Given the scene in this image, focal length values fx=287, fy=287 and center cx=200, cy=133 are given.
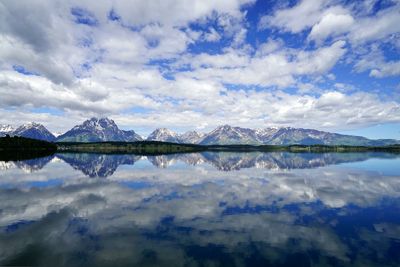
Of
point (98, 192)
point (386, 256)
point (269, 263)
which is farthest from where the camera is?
point (98, 192)

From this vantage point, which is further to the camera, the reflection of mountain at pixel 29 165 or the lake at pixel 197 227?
the reflection of mountain at pixel 29 165

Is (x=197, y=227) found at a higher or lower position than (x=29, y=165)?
lower

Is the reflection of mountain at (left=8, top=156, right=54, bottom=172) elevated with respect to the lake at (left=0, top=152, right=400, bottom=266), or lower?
elevated

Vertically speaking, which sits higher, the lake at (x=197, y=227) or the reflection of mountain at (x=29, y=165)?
the reflection of mountain at (x=29, y=165)

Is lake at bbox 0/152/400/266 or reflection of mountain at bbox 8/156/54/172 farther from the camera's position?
reflection of mountain at bbox 8/156/54/172

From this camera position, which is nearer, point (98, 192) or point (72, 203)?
point (72, 203)

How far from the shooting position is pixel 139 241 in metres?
30.4

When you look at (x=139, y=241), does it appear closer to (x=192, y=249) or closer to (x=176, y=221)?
(x=192, y=249)

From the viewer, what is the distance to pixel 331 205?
4981cm

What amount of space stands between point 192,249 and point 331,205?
3200 cm

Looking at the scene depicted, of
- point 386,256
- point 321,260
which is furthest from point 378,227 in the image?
point 321,260

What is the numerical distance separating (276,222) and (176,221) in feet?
44.2

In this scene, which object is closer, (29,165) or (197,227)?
(197,227)

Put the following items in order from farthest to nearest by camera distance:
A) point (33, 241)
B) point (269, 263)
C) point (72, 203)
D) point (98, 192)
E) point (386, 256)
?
1. point (98, 192)
2. point (72, 203)
3. point (33, 241)
4. point (386, 256)
5. point (269, 263)
